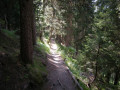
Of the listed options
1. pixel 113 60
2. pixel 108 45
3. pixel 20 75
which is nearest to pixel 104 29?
pixel 108 45

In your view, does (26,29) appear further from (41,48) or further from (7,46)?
(41,48)

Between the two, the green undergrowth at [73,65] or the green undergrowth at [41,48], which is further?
the green undergrowth at [41,48]

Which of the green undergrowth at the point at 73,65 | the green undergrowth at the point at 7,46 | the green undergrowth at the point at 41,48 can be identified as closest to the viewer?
the green undergrowth at the point at 7,46

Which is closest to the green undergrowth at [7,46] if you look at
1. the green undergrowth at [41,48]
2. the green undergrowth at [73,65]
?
the green undergrowth at [41,48]

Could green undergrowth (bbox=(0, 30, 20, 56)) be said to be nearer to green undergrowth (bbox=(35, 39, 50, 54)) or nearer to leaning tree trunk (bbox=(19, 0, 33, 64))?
leaning tree trunk (bbox=(19, 0, 33, 64))

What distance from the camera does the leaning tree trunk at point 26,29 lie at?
14.8ft

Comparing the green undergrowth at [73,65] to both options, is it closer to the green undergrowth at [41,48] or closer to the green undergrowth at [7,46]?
the green undergrowth at [41,48]

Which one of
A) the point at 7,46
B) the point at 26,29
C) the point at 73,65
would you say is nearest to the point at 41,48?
the point at 73,65

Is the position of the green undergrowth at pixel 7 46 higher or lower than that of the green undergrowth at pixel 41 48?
higher

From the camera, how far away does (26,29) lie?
470 centimetres

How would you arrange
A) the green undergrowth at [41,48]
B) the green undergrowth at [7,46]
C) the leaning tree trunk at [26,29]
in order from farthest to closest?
the green undergrowth at [41,48], the green undergrowth at [7,46], the leaning tree trunk at [26,29]

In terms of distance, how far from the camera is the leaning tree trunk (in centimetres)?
452

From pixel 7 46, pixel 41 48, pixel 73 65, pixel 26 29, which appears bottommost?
pixel 73 65

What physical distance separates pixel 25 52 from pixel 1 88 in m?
1.92
